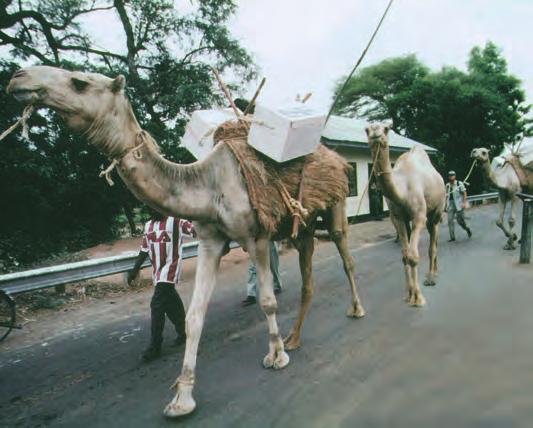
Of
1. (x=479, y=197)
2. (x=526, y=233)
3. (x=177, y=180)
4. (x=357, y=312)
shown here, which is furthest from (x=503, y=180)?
(x=479, y=197)

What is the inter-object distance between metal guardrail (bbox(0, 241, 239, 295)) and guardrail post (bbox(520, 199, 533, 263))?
7.62 metres

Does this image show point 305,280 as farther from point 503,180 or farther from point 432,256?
point 503,180

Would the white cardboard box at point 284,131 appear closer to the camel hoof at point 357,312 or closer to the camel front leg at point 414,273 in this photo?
the camel hoof at point 357,312

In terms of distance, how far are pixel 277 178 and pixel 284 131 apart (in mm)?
545

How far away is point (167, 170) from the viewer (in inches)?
134

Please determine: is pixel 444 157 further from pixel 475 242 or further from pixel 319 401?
pixel 319 401

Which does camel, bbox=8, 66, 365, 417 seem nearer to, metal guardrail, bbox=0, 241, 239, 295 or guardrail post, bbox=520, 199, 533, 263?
metal guardrail, bbox=0, 241, 239, 295

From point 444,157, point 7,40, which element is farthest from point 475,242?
point 444,157

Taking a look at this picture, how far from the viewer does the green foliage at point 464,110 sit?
27.8 metres

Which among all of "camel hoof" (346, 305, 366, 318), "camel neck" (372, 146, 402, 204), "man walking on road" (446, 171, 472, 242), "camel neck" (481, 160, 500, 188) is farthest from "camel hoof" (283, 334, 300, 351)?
"man walking on road" (446, 171, 472, 242)

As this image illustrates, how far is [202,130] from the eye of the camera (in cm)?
442

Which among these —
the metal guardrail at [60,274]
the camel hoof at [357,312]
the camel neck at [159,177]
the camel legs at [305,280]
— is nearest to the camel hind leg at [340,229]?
the camel hoof at [357,312]

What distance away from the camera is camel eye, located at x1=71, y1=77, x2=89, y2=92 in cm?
276

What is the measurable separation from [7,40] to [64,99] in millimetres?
14368
